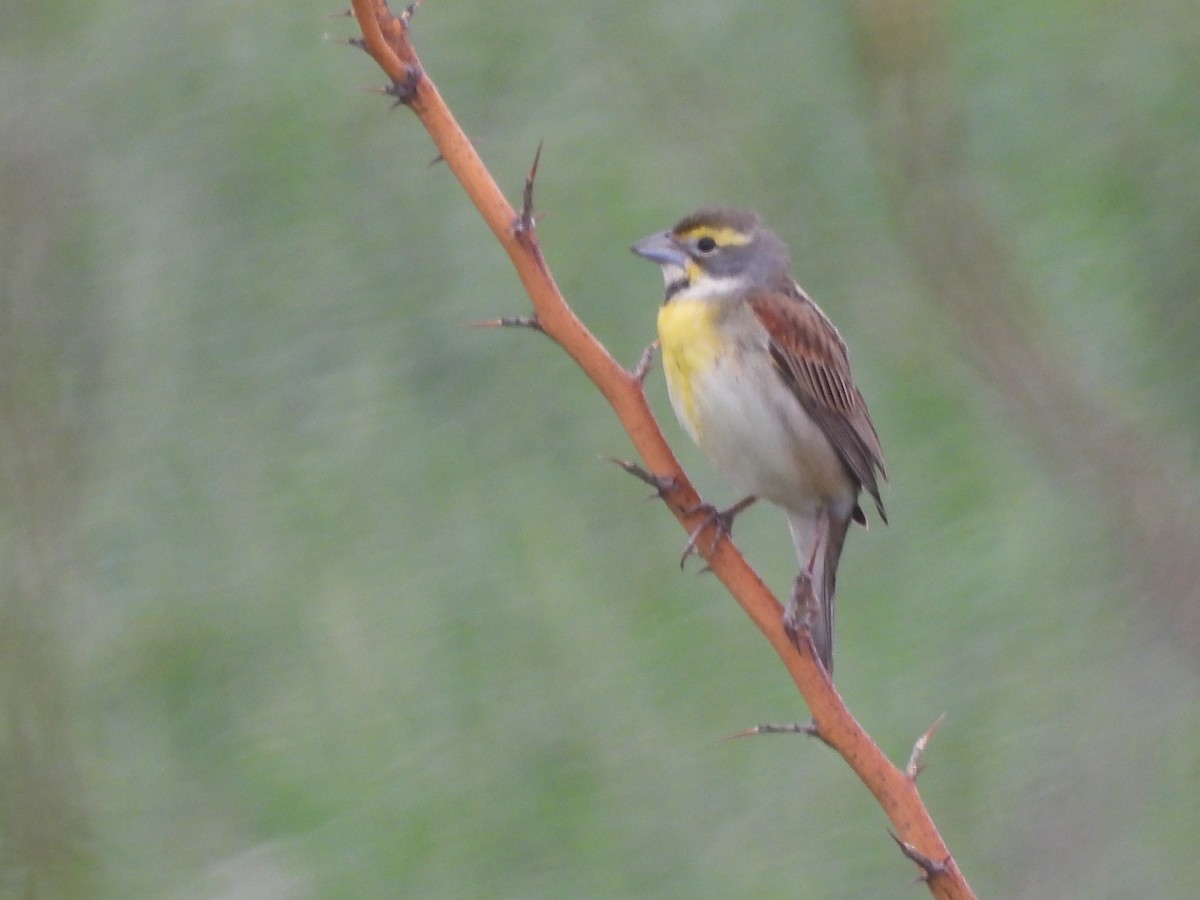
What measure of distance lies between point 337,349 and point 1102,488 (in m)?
1.92

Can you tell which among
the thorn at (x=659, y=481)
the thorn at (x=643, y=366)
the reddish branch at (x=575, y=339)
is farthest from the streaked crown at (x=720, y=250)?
the reddish branch at (x=575, y=339)

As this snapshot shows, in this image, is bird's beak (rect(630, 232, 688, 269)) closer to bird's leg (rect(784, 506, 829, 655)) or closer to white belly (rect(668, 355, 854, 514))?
white belly (rect(668, 355, 854, 514))

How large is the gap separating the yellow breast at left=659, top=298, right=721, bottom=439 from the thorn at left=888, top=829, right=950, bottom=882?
4.89 feet

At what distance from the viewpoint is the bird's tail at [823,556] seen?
135 inches

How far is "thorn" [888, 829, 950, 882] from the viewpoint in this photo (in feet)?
7.27

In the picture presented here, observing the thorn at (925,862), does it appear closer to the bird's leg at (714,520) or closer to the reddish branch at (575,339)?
the reddish branch at (575,339)

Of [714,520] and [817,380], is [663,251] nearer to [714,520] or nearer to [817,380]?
[817,380]

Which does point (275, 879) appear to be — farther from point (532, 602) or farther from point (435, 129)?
point (435, 129)

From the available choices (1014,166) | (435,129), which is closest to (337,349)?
(1014,166)

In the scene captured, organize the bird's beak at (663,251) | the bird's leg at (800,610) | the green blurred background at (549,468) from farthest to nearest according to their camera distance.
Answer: the green blurred background at (549,468) < the bird's beak at (663,251) < the bird's leg at (800,610)

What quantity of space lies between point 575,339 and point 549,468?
2.38 meters

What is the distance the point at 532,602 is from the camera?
455 cm

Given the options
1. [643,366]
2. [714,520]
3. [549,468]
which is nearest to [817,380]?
[714,520]

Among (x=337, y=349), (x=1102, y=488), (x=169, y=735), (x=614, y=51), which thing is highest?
(x=614, y=51)
